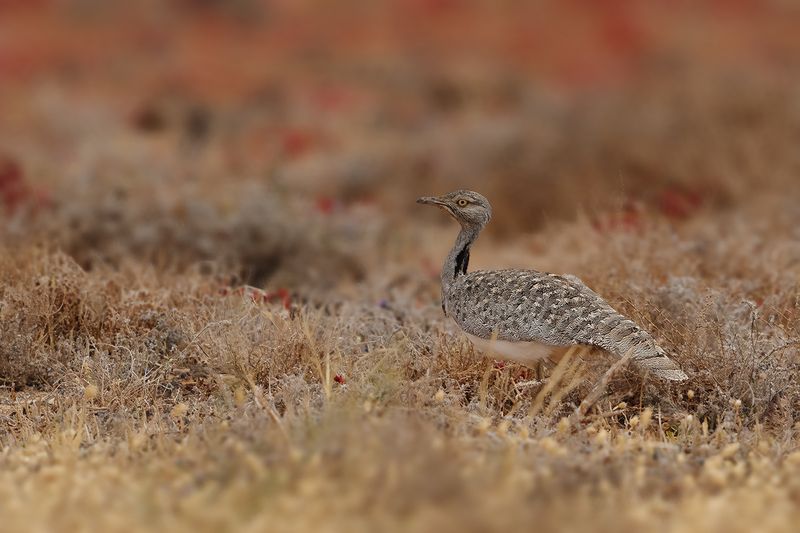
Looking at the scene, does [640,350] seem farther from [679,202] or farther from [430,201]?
[679,202]

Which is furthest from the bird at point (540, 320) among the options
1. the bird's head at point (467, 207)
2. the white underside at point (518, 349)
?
the bird's head at point (467, 207)

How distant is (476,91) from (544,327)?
1831 cm

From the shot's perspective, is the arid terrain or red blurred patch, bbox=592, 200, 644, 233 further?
red blurred patch, bbox=592, 200, 644, 233

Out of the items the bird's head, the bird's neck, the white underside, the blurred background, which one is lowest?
the blurred background

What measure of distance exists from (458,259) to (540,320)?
0.92m

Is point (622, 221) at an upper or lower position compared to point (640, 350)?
lower

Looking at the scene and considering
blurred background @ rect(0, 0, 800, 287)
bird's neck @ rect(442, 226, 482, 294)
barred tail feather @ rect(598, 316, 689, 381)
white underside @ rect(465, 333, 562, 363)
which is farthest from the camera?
blurred background @ rect(0, 0, 800, 287)

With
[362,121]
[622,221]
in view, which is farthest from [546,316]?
[362,121]

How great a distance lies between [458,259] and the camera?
584 centimetres

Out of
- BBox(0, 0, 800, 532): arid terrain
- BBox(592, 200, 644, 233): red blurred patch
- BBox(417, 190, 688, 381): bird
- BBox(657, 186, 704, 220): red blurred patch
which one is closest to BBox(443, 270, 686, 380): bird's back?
BBox(417, 190, 688, 381): bird

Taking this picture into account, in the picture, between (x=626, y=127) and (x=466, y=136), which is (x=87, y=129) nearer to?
(x=466, y=136)

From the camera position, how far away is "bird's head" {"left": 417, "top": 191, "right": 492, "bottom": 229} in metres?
5.89

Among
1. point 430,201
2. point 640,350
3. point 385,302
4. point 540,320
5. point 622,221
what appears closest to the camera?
point 640,350

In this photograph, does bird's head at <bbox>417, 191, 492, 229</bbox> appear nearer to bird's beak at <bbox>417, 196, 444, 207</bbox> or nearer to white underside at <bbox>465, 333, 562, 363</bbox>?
bird's beak at <bbox>417, 196, 444, 207</bbox>
